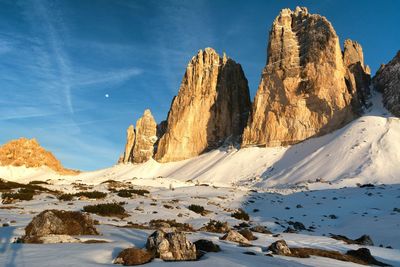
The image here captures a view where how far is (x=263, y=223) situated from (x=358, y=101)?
73.1 meters

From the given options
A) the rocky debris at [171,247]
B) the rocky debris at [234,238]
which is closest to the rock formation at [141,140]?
the rocky debris at [234,238]

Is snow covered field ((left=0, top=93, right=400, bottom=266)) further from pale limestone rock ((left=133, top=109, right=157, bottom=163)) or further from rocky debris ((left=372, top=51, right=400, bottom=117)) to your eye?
pale limestone rock ((left=133, top=109, right=157, bottom=163))

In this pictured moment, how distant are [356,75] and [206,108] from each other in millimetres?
43815

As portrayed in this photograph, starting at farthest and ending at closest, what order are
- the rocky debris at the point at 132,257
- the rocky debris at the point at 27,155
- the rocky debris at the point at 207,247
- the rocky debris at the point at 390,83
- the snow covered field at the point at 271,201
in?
the rocky debris at the point at 27,155, the rocky debris at the point at 390,83, the rocky debris at the point at 207,247, the snow covered field at the point at 271,201, the rocky debris at the point at 132,257

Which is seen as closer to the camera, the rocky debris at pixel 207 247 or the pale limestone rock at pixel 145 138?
the rocky debris at pixel 207 247

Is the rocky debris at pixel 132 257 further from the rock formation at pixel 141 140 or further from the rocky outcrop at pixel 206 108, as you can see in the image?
the rock formation at pixel 141 140

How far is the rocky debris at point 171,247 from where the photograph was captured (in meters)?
8.44

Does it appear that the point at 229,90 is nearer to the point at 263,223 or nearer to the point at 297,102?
the point at 297,102

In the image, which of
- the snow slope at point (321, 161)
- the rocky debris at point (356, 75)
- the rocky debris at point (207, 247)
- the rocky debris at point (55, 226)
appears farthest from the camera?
the rocky debris at point (356, 75)

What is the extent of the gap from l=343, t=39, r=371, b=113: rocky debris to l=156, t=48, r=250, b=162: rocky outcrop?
32.2 m

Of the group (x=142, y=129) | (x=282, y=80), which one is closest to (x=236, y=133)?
(x=282, y=80)

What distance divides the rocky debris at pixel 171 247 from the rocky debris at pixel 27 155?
133 m

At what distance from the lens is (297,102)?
88812 mm

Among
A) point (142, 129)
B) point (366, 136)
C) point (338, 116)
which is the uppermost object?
point (142, 129)
